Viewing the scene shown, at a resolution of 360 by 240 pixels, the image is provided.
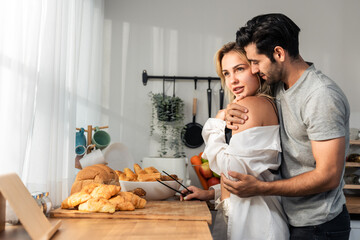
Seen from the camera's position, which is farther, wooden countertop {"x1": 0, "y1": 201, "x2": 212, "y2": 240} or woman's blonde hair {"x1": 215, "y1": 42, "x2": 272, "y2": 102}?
woman's blonde hair {"x1": 215, "y1": 42, "x2": 272, "y2": 102}

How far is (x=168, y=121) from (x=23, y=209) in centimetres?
182

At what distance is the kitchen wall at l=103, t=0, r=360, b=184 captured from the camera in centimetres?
268

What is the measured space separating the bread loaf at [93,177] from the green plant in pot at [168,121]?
3.54 ft

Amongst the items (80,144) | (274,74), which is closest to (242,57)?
(274,74)

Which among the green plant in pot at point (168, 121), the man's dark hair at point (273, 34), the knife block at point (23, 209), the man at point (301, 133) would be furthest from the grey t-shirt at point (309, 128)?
the green plant in pot at point (168, 121)

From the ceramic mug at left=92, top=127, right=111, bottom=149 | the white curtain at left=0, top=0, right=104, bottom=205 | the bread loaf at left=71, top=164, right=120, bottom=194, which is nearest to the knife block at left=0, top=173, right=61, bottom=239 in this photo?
the white curtain at left=0, top=0, right=104, bottom=205

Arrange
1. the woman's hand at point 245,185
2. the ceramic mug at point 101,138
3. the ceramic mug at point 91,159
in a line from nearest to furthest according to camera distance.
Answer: the woman's hand at point 245,185
the ceramic mug at point 91,159
the ceramic mug at point 101,138

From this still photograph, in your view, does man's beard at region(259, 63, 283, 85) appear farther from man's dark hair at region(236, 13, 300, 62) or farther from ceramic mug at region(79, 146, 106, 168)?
ceramic mug at region(79, 146, 106, 168)

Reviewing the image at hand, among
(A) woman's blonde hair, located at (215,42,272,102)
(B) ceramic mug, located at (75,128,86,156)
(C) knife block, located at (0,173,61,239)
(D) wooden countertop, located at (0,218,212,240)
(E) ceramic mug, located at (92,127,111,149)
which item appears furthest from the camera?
(E) ceramic mug, located at (92,127,111,149)

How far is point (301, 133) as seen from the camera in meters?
1.17

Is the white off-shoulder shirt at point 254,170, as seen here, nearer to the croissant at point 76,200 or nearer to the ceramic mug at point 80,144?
the croissant at point 76,200

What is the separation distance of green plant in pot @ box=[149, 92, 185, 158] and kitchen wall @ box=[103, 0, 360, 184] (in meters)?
0.06

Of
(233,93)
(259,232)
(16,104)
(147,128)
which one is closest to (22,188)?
(16,104)

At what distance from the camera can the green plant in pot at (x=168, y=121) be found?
2582 millimetres
